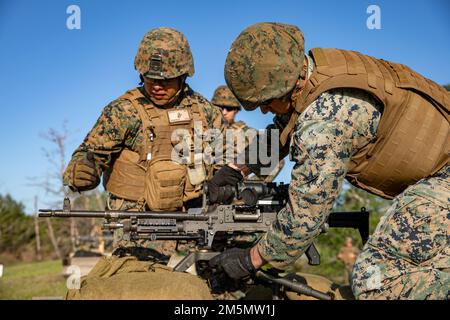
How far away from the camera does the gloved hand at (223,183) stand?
4660 millimetres

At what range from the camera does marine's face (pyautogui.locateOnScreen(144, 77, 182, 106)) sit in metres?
5.48

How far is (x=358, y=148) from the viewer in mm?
3676

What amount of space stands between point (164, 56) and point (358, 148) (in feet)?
8.13

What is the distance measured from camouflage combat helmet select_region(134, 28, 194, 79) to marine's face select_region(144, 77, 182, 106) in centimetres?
10

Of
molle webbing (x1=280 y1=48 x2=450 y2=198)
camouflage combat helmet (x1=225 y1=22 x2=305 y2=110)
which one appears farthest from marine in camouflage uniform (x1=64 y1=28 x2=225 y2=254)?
molle webbing (x1=280 y1=48 x2=450 y2=198)

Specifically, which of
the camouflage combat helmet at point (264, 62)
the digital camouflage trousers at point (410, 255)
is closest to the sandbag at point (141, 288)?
the digital camouflage trousers at point (410, 255)

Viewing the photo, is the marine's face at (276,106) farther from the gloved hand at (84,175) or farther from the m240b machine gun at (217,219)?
the gloved hand at (84,175)

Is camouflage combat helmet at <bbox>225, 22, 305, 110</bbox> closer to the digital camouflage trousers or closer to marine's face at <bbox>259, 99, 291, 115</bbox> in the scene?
marine's face at <bbox>259, 99, 291, 115</bbox>

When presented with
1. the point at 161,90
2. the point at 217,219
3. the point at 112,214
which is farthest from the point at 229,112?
the point at 112,214

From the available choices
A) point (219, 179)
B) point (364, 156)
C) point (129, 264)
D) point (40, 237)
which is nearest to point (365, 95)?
point (364, 156)

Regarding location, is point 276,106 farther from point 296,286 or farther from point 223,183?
point 296,286

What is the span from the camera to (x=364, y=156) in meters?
3.78

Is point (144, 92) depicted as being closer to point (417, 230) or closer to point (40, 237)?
point (417, 230)

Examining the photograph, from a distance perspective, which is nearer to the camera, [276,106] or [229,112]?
[276,106]
